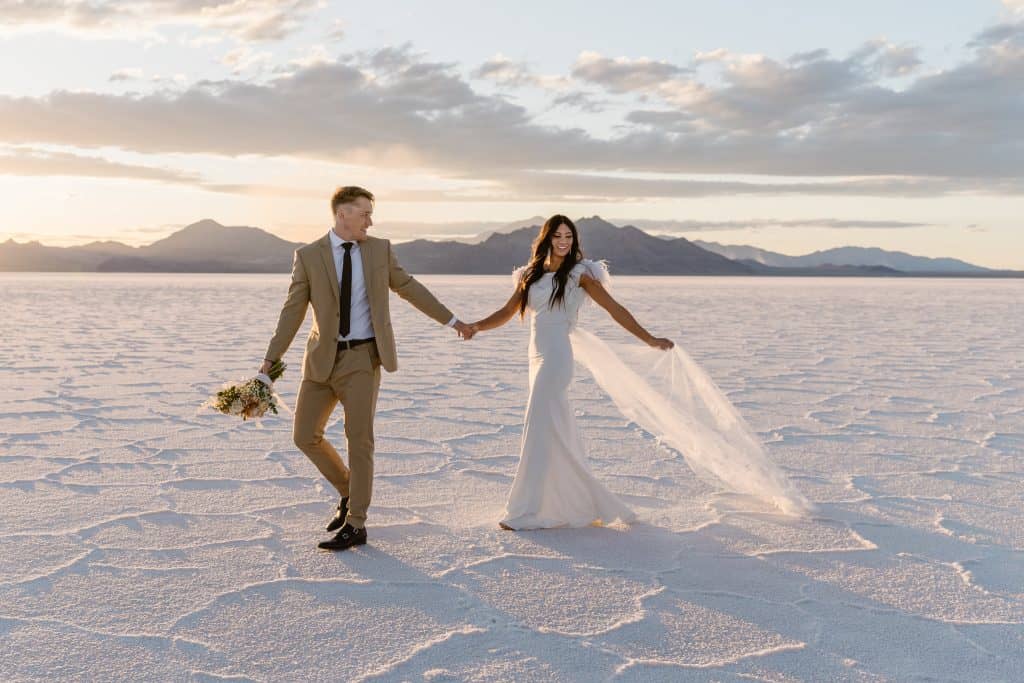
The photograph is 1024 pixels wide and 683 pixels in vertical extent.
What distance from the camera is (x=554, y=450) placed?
4.01 metres

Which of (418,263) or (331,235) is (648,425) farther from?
(418,263)

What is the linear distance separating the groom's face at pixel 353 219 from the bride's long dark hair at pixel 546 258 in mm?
757

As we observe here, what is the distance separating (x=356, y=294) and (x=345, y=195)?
394 mm

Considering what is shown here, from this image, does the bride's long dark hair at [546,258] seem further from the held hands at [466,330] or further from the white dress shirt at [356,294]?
the white dress shirt at [356,294]

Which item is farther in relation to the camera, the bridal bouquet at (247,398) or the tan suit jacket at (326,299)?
the bridal bouquet at (247,398)

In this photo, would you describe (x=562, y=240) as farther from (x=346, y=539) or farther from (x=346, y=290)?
(x=346, y=539)

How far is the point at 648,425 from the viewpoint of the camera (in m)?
4.62

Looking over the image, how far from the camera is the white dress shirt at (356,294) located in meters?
3.67

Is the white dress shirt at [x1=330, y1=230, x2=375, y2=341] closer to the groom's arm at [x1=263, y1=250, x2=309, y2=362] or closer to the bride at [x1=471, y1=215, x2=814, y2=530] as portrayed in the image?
the groom's arm at [x1=263, y1=250, x2=309, y2=362]

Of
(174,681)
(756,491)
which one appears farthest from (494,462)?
(174,681)

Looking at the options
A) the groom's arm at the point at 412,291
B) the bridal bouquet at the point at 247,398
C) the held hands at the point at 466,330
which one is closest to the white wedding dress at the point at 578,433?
the held hands at the point at 466,330

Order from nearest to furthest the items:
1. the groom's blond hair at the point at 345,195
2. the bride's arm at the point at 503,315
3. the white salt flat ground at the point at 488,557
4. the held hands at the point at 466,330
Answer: the white salt flat ground at the point at 488,557
the groom's blond hair at the point at 345,195
the bride's arm at the point at 503,315
the held hands at the point at 466,330

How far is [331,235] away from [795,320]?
1633 centimetres

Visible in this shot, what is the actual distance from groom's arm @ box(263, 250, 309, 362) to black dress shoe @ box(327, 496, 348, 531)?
0.68 metres
